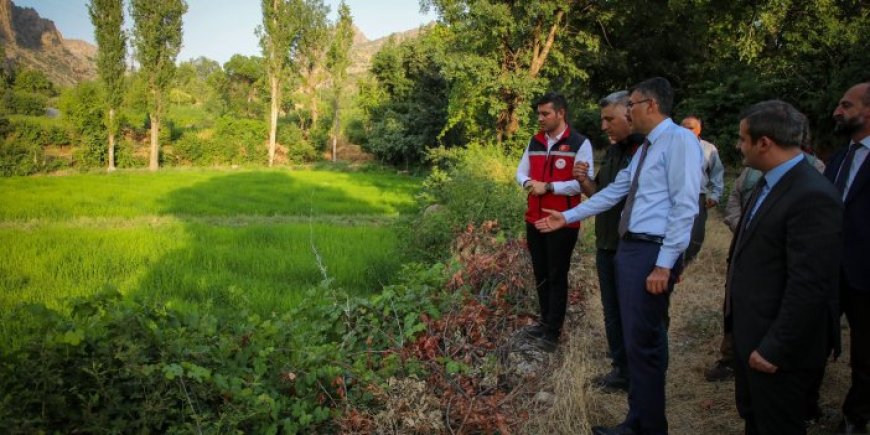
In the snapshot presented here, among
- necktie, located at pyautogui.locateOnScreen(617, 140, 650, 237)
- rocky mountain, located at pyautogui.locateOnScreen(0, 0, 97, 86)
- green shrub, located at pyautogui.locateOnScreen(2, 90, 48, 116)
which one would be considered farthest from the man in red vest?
rocky mountain, located at pyautogui.locateOnScreen(0, 0, 97, 86)

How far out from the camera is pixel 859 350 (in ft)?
9.15

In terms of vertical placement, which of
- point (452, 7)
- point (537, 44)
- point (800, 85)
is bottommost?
point (800, 85)

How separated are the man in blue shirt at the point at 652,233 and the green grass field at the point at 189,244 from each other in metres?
2.23

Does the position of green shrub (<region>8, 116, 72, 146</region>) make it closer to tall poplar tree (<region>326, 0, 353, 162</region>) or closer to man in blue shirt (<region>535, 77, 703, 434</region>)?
tall poplar tree (<region>326, 0, 353, 162</region>)

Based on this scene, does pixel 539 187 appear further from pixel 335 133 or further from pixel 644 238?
pixel 335 133

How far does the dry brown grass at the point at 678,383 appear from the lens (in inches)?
112

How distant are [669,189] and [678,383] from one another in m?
1.87

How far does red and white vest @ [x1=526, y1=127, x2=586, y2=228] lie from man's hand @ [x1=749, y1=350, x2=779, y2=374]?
1.70m

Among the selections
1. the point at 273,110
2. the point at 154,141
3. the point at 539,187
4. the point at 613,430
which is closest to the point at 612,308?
the point at 613,430

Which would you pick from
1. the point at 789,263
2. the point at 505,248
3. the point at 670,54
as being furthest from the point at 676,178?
the point at 670,54

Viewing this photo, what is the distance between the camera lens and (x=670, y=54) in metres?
14.7

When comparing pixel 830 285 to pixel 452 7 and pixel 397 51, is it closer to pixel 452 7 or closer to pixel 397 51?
pixel 452 7

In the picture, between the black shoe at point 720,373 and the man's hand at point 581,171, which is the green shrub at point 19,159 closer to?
the man's hand at point 581,171

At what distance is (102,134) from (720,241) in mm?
30345
